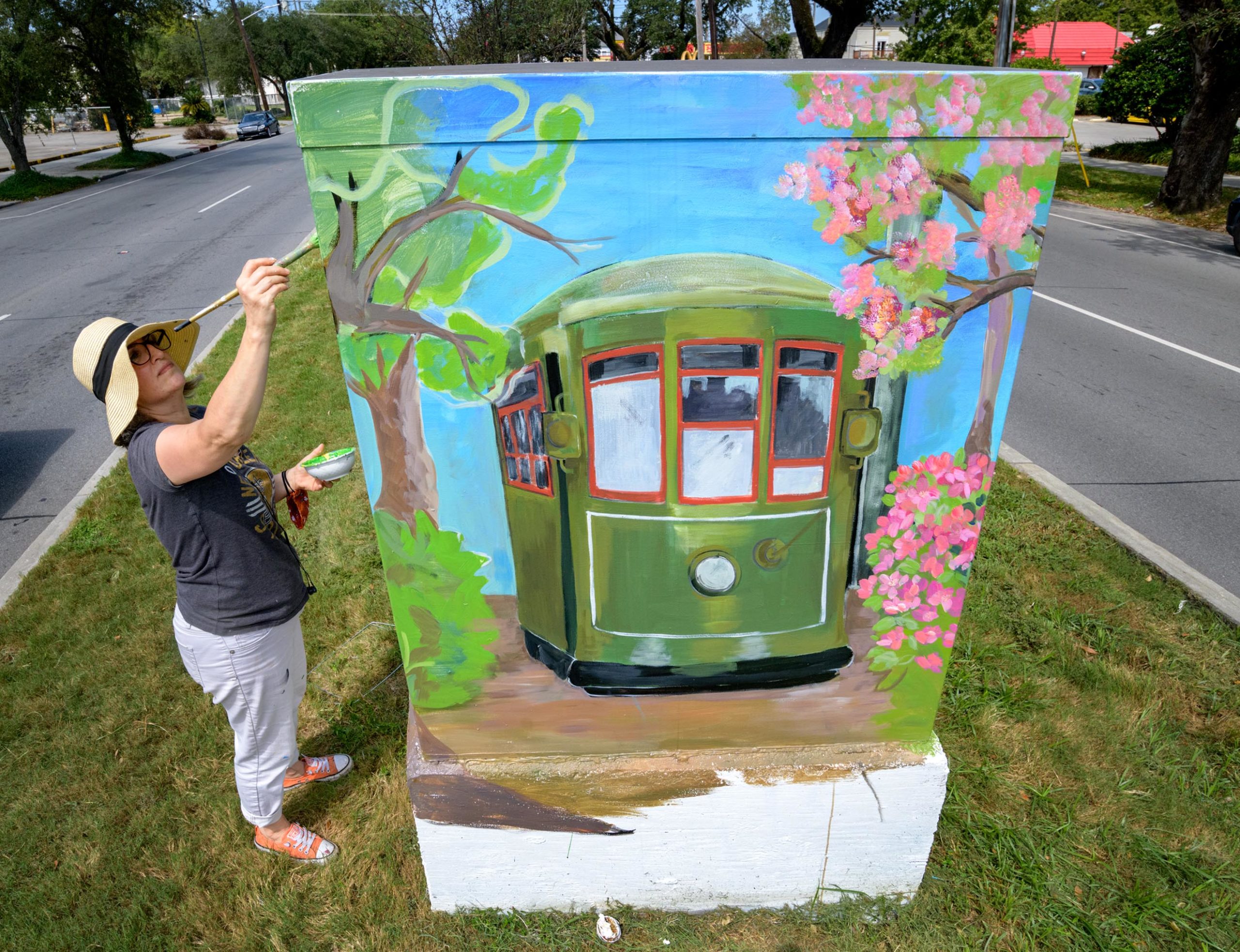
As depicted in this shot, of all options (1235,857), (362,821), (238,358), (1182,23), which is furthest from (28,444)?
(1182,23)

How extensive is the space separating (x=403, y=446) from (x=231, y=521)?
0.73 m

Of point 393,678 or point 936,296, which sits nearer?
point 936,296

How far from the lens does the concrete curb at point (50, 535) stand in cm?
450

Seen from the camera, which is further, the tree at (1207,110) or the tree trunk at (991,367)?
the tree at (1207,110)

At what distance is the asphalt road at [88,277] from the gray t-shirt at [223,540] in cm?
351

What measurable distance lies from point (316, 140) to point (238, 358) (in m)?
0.60

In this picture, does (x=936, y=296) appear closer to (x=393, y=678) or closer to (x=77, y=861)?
(x=393, y=678)

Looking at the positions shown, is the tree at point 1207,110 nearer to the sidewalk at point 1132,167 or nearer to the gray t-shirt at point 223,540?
A: the sidewalk at point 1132,167

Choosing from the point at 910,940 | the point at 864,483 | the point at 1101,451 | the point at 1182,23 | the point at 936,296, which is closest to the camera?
the point at 936,296

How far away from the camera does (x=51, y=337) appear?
30.2 feet

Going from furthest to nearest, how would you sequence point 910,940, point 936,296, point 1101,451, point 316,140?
point 1101,451
point 910,940
point 936,296
point 316,140

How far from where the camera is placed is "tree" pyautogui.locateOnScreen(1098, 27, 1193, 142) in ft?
66.5

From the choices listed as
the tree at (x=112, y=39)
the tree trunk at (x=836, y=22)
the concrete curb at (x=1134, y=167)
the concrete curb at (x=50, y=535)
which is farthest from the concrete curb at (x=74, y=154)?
the concrete curb at (x=1134, y=167)

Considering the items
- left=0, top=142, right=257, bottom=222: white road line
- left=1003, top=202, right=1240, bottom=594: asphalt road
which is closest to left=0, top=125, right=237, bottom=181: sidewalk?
left=0, top=142, right=257, bottom=222: white road line
